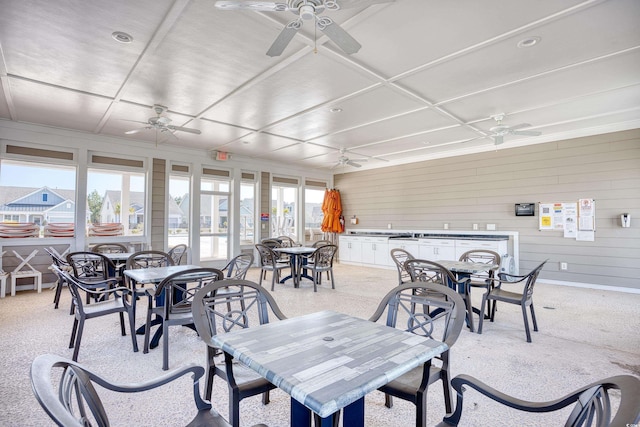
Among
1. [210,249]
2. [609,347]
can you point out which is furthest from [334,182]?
[609,347]

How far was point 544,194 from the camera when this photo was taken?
6746mm

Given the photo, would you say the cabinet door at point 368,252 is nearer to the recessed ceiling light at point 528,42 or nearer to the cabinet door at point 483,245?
the cabinet door at point 483,245

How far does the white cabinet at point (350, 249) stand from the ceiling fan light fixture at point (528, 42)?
22.1 feet

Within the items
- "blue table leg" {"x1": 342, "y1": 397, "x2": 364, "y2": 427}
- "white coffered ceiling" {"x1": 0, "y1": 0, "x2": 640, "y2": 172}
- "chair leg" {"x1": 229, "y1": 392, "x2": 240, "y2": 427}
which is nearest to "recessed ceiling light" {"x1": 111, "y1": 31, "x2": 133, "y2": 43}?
"white coffered ceiling" {"x1": 0, "y1": 0, "x2": 640, "y2": 172}

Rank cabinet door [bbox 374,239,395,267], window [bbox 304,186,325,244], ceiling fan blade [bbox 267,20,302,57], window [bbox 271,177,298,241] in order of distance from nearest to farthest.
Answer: ceiling fan blade [bbox 267,20,302,57], cabinet door [bbox 374,239,395,267], window [bbox 271,177,298,241], window [bbox 304,186,325,244]

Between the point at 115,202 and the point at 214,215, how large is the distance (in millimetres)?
2274

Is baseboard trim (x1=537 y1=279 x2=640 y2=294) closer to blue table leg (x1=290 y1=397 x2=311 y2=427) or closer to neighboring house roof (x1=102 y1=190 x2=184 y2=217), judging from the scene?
blue table leg (x1=290 y1=397 x2=311 y2=427)

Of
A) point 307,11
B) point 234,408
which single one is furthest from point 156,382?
point 307,11

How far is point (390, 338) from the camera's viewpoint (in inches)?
60.6

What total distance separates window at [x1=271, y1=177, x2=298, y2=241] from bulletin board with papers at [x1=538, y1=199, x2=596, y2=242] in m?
6.53

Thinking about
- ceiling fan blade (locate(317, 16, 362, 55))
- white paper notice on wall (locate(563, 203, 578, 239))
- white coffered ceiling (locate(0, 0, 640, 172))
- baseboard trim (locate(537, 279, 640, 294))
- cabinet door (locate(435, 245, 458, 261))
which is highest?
white coffered ceiling (locate(0, 0, 640, 172))

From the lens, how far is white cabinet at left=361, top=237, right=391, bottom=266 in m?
8.75

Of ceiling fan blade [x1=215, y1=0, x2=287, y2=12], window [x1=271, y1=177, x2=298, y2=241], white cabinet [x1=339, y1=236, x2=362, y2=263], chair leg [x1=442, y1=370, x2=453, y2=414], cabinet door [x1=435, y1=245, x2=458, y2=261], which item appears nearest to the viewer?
chair leg [x1=442, y1=370, x2=453, y2=414]

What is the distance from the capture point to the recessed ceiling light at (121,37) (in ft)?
10.3
